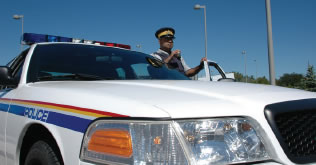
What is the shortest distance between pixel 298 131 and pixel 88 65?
1.88m

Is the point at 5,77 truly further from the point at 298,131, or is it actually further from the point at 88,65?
the point at 298,131

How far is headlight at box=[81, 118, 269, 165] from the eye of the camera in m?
1.49

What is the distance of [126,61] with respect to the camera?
10.9 feet

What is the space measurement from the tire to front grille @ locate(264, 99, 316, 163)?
1243 mm

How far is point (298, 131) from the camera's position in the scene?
1.72m

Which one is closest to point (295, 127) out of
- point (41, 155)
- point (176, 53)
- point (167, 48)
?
point (41, 155)

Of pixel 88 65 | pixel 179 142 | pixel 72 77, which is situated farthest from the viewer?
pixel 88 65

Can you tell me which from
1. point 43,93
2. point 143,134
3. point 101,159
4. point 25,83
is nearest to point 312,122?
point 143,134

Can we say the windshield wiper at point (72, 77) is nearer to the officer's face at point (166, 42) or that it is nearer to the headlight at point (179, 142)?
the headlight at point (179, 142)

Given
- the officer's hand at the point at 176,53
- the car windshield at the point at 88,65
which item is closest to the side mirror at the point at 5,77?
the car windshield at the point at 88,65

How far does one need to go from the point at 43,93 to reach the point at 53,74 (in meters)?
0.49

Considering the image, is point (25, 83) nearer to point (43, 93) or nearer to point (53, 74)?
point (53, 74)

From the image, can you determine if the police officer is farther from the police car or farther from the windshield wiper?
the police car

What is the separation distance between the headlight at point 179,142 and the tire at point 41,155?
0.42 metres
